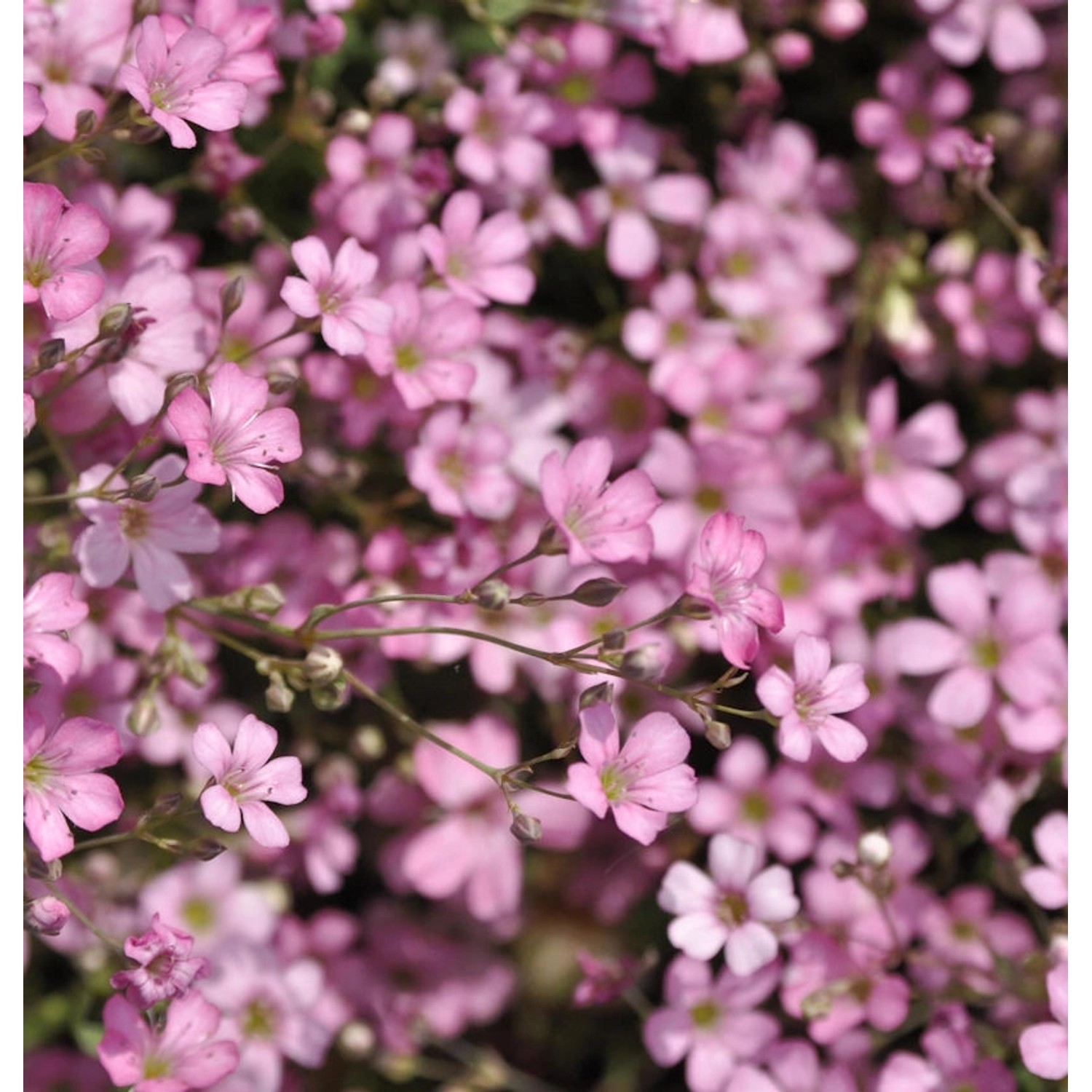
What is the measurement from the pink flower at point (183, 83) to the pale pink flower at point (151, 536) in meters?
0.20

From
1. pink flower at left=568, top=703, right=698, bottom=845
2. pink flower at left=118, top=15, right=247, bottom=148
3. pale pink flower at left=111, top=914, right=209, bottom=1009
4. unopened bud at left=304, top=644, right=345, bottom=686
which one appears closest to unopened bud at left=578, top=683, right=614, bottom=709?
pink flower at left=568, top=703, right=698, bottom=845

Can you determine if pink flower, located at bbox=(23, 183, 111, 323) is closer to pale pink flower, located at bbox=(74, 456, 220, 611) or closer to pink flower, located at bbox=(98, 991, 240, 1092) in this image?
pale pink flower, located at bbox=(74, 456, 220, 611)

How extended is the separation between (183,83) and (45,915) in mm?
489

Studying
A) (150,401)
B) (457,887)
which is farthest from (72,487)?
(457,887)

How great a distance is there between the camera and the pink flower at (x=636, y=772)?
2.44ft

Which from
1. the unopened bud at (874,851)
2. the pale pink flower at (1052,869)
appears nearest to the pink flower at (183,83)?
the unopened bud at (874,851)

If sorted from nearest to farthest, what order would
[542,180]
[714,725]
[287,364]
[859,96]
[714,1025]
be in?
[714,725]
[287,364]
[714,1025]
[542,180]
[859,96]

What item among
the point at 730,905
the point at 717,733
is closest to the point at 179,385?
the point at 717,733

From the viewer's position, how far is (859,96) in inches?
48.2

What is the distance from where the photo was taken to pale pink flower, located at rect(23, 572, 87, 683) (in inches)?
29.4

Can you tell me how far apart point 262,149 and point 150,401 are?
0.34 meters

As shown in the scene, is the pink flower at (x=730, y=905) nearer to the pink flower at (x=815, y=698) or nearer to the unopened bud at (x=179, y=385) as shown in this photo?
the pink flower at (x=815, y=698)

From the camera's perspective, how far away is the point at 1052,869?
3.27 ft

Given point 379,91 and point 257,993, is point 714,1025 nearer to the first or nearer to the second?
point 257,993
